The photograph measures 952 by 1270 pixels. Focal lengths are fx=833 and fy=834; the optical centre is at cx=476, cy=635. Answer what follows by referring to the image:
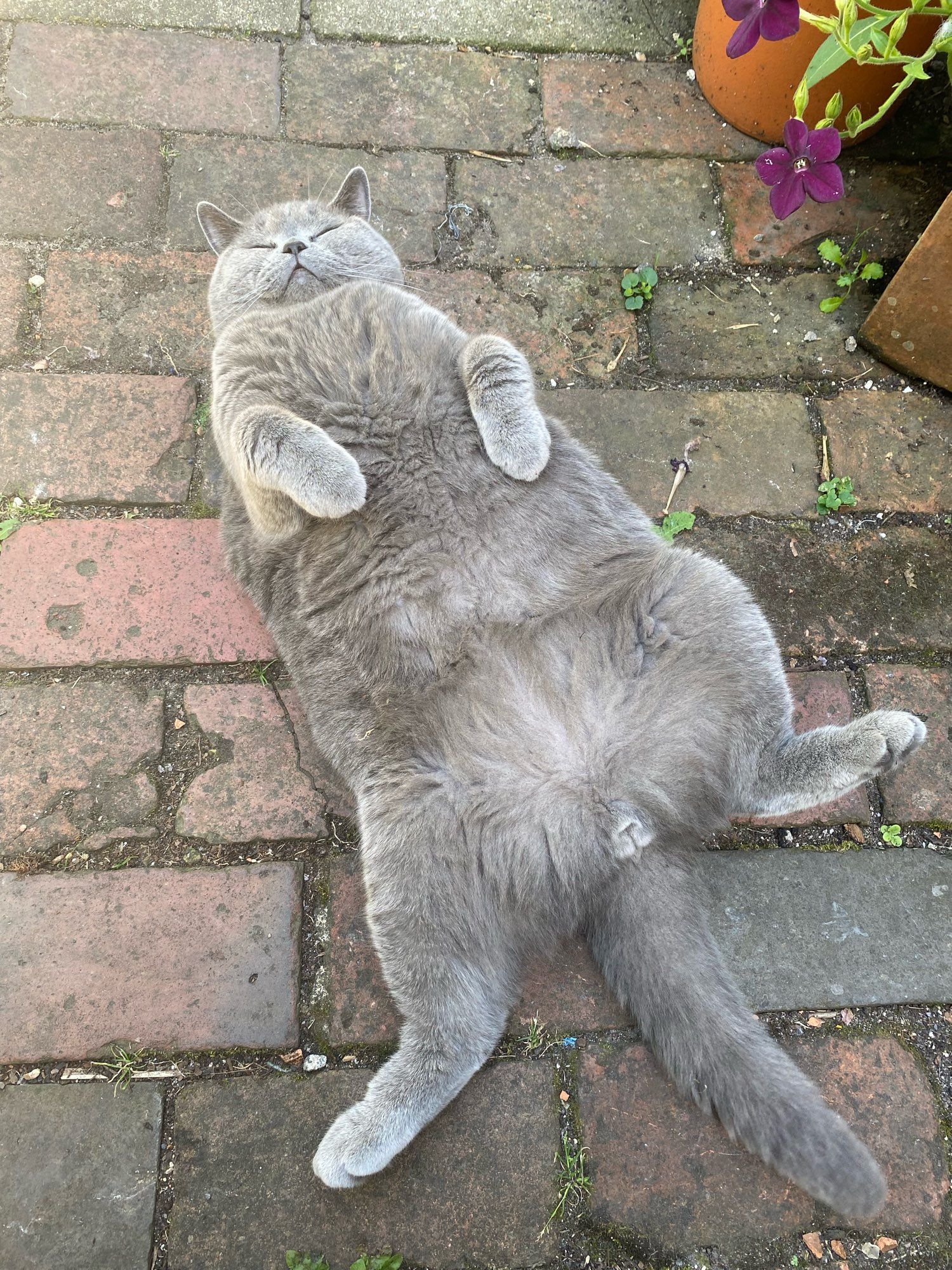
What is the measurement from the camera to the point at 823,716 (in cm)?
164

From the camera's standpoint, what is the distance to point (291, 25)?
2.13 metres

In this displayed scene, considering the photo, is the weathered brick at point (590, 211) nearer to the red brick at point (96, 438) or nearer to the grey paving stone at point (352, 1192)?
the red brick at point (96, 438)

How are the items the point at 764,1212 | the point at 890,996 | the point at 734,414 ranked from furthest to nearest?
the point at 734,414, the point at 890,996, the point at 764,1212

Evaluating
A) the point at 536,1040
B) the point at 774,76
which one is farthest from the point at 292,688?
the point at 774,76

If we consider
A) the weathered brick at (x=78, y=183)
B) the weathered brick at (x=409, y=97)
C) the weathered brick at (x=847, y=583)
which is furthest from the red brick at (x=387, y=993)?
the weathered brick at (x=409, y=97)

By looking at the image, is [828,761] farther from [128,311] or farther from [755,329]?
[128,311]

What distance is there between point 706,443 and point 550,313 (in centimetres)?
48

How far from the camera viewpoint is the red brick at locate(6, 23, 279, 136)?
2.03 meters

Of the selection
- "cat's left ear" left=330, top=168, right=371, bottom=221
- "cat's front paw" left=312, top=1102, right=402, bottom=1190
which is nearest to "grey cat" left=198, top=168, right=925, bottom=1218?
"cat's front paw" left=312, top=1102, right=402, bottom=1190

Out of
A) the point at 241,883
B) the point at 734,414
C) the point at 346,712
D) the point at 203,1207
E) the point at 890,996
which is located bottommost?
the point at 203,1207

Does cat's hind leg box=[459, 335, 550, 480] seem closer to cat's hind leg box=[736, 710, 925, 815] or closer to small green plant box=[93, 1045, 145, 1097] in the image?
cat's hind leg box=[736, 710, 925, 815]

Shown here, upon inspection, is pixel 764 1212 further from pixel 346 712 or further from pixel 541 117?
pixel 541 117

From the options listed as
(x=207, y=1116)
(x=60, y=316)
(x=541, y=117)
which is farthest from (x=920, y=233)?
(x=207, y=1116)

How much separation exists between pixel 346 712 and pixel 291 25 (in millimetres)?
1830
